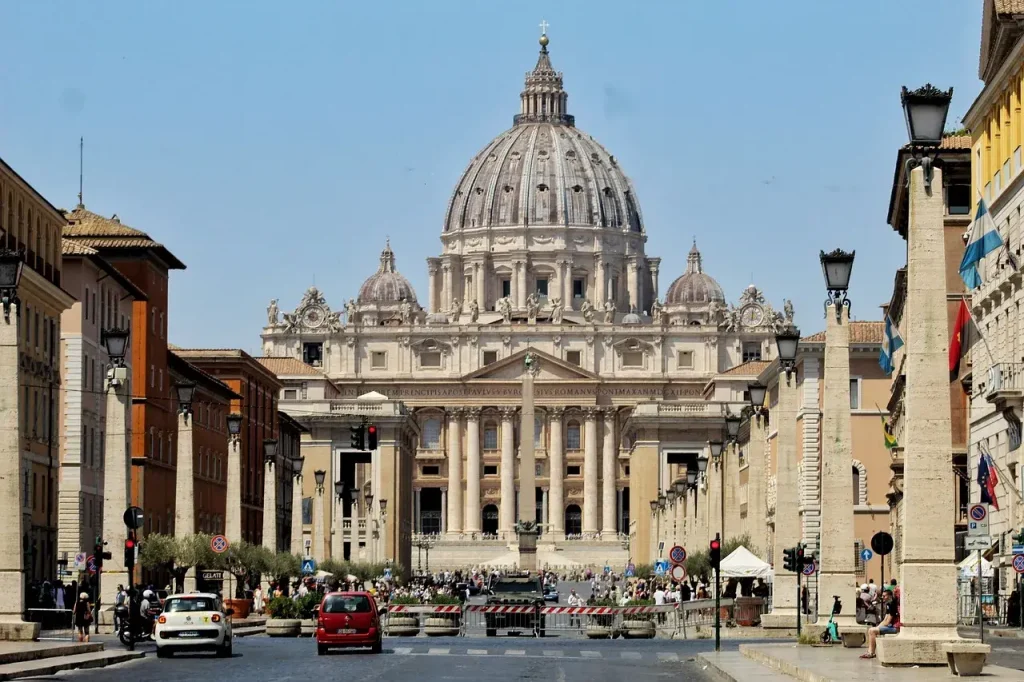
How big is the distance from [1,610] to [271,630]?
22.9 m

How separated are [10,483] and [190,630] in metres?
7.21

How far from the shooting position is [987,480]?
49.0m

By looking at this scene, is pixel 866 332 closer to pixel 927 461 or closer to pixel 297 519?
pixel 297 519

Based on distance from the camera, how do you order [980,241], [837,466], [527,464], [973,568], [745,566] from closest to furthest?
1. [837,466]
2. [980,241]
3. [973,568]
4. [745,566]
5. [527,464]

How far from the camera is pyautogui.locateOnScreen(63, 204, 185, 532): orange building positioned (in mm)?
79875

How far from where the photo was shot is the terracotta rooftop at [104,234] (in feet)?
266

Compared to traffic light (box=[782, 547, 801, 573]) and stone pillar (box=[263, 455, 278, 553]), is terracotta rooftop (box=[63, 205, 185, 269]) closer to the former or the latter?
stone pillar (box=[263, 455, 278, 553])

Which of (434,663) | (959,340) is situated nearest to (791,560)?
(434,663)

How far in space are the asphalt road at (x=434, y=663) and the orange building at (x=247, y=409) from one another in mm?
54093

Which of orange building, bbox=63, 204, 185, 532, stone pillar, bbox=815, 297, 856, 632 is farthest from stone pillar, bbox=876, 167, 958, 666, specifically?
orange building, bbox=63, 204, 185, 532

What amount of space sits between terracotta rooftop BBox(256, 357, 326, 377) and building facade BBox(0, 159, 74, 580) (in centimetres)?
11252

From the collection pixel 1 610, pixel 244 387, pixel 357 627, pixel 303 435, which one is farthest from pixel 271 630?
pixel 303 435

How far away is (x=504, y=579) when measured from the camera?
229 feet

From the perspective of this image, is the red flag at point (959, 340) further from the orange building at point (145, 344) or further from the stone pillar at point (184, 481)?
the orange building at point (145, 344)
